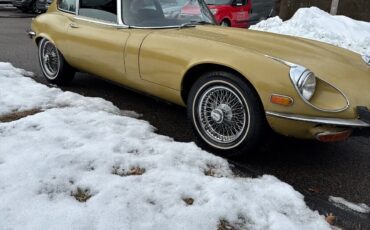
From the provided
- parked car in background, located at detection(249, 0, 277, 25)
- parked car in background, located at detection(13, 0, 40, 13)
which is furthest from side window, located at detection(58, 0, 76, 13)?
parked car in background, located at detection(13, 0, 40, 13)

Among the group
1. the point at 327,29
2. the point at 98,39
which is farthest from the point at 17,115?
the point at 327,29

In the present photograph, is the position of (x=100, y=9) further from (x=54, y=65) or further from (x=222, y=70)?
(x=222, y=70)

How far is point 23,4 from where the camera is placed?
1633 centimetres

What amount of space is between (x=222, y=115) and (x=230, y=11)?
781 centimetres

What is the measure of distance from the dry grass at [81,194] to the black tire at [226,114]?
1.26 meters

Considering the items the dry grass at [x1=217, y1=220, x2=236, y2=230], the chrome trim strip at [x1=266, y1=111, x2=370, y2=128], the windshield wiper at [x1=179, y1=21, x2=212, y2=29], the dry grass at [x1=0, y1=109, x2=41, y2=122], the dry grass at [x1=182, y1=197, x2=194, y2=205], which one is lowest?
the dry grass at [x1=217, y1=220, x2=236, y2=230]

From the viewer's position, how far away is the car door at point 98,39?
448cm

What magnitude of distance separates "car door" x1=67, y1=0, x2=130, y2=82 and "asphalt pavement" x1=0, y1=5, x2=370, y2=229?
0.48 meters

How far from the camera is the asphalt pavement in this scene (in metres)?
3.22

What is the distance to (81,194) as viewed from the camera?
2.86 meters

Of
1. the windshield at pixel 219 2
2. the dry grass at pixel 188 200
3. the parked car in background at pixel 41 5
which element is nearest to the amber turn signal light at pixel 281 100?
the dry grass at pixel 188 200

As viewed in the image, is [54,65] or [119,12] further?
[54,65]

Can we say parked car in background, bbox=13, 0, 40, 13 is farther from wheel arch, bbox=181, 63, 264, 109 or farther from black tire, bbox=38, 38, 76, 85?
wheel arch, bbox=181, 63, 264, 109

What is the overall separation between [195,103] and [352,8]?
27.5 feet
